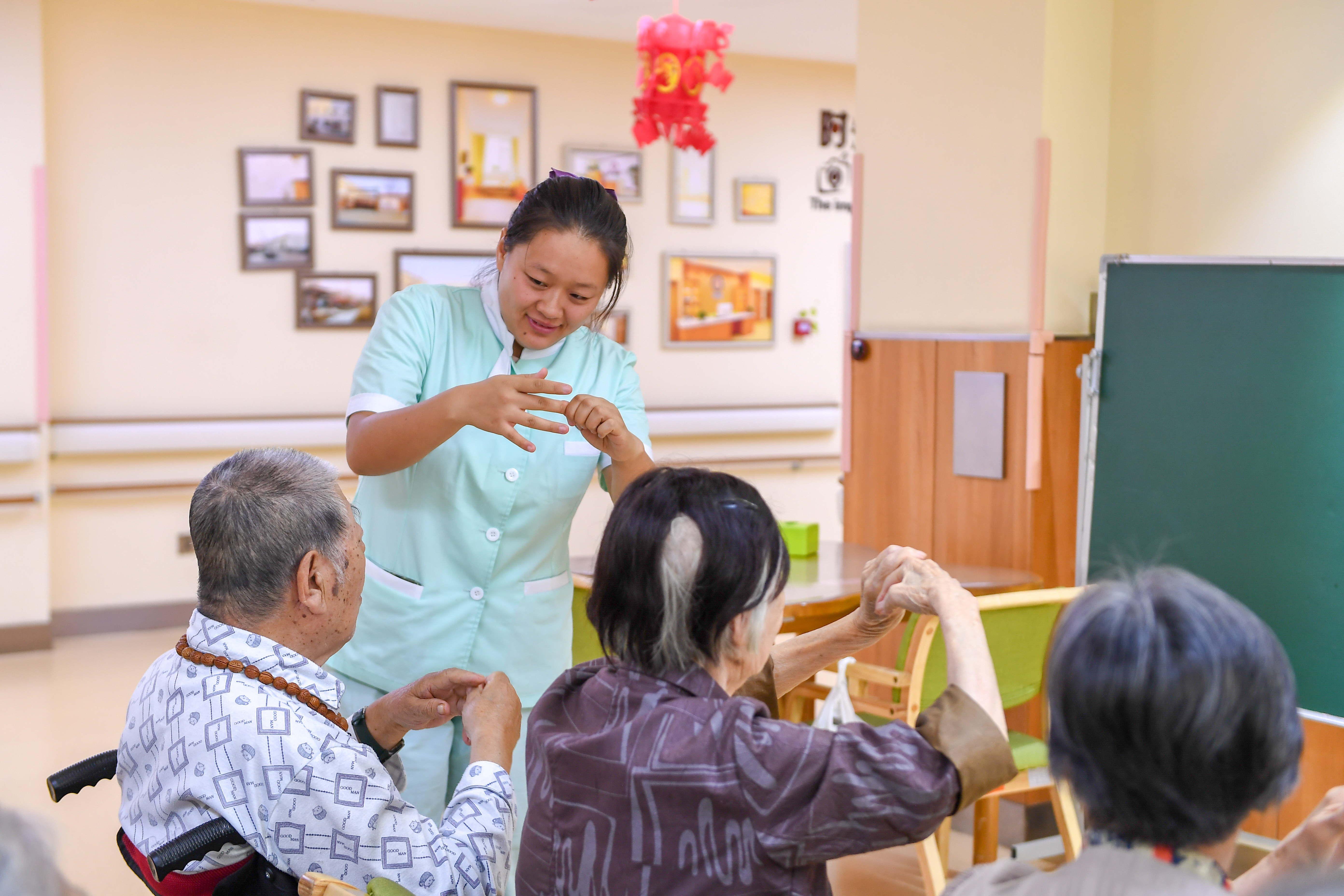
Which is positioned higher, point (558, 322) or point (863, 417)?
point (558, 322)

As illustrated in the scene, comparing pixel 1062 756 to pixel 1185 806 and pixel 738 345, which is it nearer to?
pixel 1185 806

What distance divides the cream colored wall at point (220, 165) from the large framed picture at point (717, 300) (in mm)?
182

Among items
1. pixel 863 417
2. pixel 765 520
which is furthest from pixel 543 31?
pixel 765 520

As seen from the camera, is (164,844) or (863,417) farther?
(863,417)

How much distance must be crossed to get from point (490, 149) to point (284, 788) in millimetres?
5686

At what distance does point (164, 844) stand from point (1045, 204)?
9.91 ft

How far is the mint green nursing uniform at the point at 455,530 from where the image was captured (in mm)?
2008

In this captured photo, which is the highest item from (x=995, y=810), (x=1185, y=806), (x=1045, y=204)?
(x=1045, y=204)

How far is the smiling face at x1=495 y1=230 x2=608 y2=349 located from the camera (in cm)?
196

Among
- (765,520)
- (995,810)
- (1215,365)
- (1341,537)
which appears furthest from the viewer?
(995,810)

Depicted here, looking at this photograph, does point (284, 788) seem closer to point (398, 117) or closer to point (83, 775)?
→ point (83, 775)

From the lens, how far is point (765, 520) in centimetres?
134

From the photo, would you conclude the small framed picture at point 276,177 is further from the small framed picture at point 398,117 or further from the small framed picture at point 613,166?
the small framed picture at point 613,166

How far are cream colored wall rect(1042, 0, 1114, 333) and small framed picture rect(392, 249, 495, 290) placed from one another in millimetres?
3528
